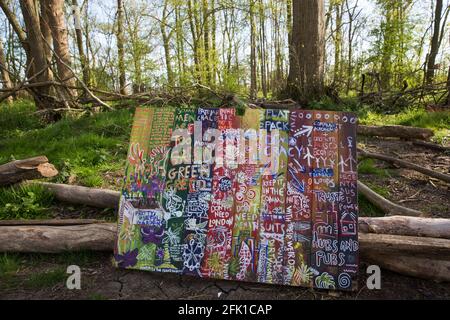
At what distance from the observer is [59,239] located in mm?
3070

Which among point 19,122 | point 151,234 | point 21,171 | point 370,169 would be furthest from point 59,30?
point 370,169

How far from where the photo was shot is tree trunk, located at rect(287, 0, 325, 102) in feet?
25.9

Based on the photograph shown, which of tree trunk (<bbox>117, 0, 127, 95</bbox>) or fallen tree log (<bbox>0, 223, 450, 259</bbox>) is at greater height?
tree trunk (<bbox>117, 0, 127, 95</bbox>)

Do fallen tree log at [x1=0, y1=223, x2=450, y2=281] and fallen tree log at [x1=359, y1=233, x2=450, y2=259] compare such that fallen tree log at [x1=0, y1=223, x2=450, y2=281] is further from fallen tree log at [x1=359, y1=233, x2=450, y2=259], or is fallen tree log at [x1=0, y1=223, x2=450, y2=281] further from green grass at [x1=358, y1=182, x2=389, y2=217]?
green grass at [x1=358, y1=182, x2=389, y2=217]

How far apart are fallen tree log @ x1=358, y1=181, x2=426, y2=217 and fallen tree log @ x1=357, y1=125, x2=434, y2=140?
8.36 ft

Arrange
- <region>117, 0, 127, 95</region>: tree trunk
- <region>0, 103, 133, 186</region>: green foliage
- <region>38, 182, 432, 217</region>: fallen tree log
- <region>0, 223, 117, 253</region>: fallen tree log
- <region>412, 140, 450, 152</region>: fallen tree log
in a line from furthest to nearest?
1. <region>117, 0, 127, 95</region>: tree trunk
2. <region>412, 140, 450, 152</region>: fallen tree log
3. <region>0, 103, 133, 186</region>: green foliage
4. <region>38, 182, 432, 217</region>: fallen tree log
5. <region>0, 223, 117, 253</region>: fallen tree log

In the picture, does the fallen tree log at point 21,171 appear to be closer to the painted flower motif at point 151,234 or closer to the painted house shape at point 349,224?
the painted flower motif at point 151,234

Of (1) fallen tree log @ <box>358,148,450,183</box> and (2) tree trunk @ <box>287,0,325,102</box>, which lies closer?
(1) fallen tree log @ <box>358,148,450,183</box>

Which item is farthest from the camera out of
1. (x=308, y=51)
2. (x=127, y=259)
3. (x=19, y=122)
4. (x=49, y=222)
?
(x=308, y=51)

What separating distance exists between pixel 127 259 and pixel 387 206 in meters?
2.55

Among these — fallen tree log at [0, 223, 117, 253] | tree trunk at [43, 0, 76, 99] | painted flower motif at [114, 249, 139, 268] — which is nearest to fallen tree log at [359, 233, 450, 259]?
painted flower motif at [114, 249, 139, 268]

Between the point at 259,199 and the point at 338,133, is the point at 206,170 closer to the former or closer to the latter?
the point at 259,199

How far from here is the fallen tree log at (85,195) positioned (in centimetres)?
372

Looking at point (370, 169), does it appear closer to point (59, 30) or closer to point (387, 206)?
point (387, 206)
